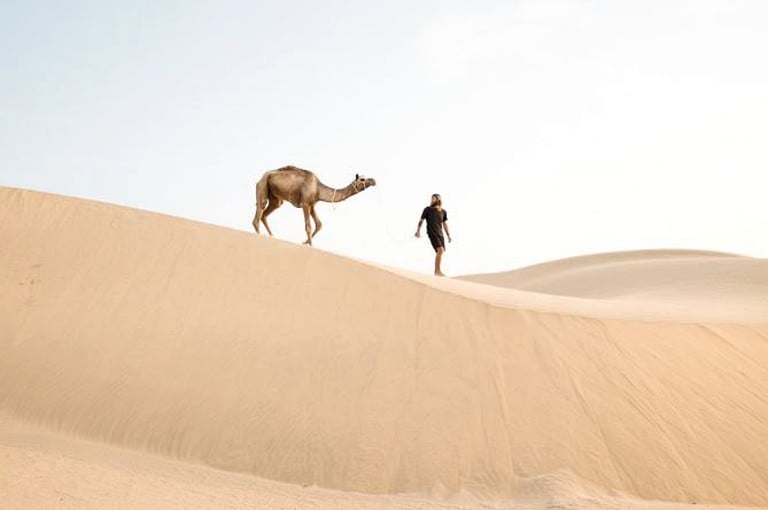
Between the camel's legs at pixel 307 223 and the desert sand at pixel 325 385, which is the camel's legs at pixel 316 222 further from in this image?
the desert sand at pixel 325 385

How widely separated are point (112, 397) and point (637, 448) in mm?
A: 5350

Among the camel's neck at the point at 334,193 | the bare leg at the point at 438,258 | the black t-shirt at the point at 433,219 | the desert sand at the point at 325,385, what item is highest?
the camel's neck at the point at 334,193

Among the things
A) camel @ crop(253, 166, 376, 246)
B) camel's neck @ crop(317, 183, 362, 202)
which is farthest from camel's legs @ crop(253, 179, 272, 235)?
camel's neck @ crop(317, 183, 362, 202)

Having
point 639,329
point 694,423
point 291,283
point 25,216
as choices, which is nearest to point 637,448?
point 694,423

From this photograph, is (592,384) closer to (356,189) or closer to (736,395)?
(736,395)

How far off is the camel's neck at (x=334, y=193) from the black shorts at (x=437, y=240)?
6.33ft

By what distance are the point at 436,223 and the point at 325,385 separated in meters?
6.85

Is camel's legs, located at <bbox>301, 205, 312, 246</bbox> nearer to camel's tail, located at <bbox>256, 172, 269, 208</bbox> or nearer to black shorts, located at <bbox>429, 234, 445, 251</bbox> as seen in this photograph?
camel's tail, located at <bbox>256, 172, 269, 208</bbox>

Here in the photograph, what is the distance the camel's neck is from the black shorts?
1928 millimetres

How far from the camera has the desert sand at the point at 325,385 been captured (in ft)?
27.3

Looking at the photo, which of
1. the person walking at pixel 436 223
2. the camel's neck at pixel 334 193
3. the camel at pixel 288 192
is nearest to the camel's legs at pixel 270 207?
the camel at pixel 288 192

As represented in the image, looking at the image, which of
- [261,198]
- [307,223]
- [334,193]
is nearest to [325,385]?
[307,223]

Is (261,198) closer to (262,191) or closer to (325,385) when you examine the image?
(262,191)

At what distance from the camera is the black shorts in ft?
53.0
